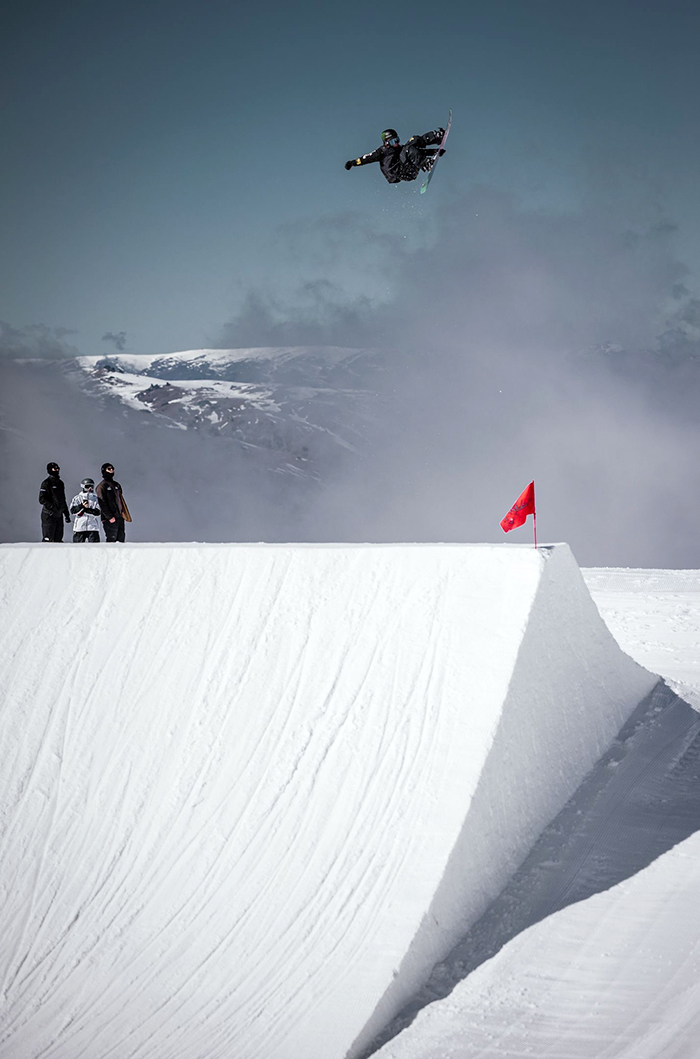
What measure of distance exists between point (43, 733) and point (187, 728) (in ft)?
4.86

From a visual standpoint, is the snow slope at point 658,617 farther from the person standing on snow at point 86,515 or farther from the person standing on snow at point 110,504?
the person standing on snow at point 86,515

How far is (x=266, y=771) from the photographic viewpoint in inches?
256

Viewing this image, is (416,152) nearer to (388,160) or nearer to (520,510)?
(388,160)

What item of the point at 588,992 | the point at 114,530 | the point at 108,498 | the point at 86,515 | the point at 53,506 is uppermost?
the point at 108,498

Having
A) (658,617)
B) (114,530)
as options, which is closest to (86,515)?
(114,530)

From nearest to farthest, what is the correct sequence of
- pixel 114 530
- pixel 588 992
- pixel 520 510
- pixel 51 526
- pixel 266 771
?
pixel 588 992 → pixel 266 771 → pixel 520 510 → pixel 51 526 → pixel 114 530

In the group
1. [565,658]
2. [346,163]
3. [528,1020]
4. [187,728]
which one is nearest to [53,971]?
[187,728]

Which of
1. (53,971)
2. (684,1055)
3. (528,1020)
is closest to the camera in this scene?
(684,1055)

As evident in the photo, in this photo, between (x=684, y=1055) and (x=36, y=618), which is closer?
(x=684, y=1055)

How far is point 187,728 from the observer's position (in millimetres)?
7012

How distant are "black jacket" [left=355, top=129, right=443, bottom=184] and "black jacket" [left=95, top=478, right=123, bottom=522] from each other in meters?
6.03

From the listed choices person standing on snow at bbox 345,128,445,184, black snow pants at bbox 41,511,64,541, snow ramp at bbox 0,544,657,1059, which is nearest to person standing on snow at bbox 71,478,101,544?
black snow pants at bbox 41,511,64,541

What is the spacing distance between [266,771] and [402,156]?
345 inches

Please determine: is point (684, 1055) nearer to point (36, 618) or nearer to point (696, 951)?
point (696, 951)
